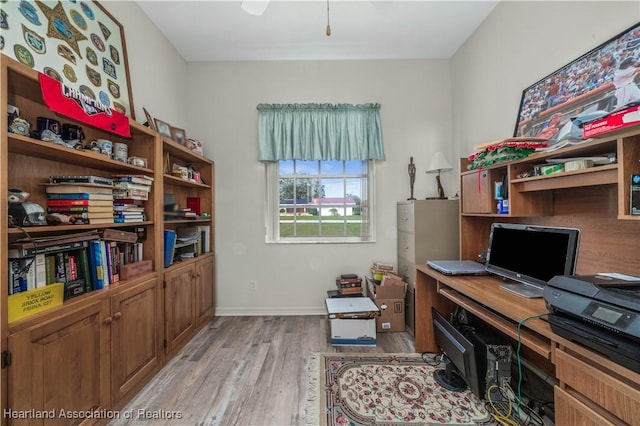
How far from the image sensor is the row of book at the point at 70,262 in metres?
1.19

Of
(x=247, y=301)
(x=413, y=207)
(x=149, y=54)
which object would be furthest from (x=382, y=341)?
(x=149, y=54)

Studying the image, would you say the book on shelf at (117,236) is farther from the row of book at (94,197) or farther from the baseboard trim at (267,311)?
the baseboard trim at (267,311)

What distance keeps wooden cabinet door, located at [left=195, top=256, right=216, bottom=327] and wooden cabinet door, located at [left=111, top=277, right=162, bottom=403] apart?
0.67 metres

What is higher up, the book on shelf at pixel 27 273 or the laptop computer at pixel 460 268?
the book on shelf at pixel 27 273

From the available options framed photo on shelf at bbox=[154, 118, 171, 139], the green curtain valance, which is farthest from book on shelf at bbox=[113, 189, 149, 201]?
the green curtain valance

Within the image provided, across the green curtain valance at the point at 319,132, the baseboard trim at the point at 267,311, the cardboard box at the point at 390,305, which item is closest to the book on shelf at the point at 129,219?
the green curtain valance at the point at 319,132

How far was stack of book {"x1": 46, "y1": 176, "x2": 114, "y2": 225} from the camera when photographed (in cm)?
147

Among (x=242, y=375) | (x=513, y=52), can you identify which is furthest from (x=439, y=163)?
(x=242, y=375)

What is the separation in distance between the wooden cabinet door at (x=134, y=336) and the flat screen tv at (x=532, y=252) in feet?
8.11

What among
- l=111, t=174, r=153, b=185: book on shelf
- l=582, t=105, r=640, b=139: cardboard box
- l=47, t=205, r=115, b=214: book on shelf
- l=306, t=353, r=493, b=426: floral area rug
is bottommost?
l=306, t=353, r=493, b=426: floral area rug

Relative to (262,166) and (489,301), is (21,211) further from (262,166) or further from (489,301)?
(489,301)

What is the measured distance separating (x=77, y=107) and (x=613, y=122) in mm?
2519

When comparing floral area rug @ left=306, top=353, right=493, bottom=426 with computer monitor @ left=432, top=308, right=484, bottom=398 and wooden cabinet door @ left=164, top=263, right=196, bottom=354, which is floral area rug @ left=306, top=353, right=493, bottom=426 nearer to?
computer monitor @ left=432, top=308, right=484, bottom=398

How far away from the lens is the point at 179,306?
235 cm
